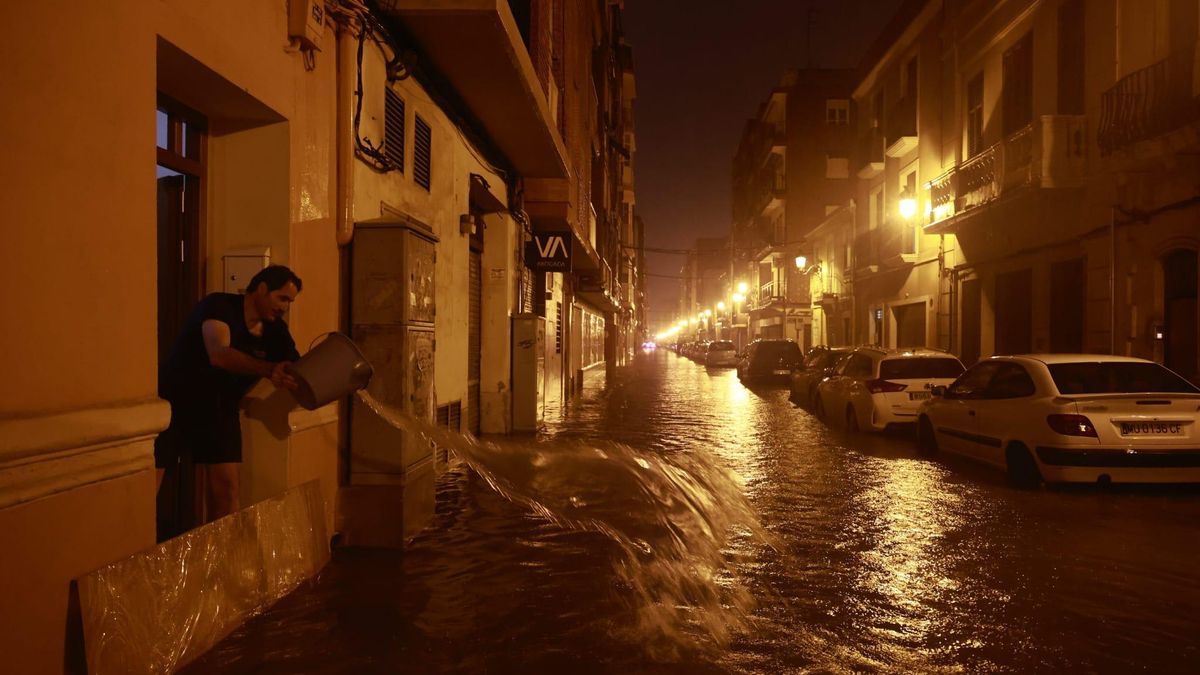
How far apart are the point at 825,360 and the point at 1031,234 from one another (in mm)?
5085

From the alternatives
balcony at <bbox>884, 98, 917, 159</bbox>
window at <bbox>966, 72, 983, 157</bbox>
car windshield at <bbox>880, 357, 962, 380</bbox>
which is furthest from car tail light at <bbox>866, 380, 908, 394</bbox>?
balcony at <bbox>884, 98, 917, 159</bbox>

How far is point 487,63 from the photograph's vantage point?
796cm

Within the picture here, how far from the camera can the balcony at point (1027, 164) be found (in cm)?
1438

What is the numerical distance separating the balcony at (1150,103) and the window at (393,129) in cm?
1082

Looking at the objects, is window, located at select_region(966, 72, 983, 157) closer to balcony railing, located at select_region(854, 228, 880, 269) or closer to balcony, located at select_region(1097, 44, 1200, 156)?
balcony, located at select_region(1097, 44, 1200, 156)

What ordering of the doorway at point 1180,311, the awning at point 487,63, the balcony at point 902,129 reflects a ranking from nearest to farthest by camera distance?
the awning at point 487,63, the doorway at point 1180,311, the balcony at point 902,129

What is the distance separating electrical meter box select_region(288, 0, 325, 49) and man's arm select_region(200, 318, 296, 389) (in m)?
2.05

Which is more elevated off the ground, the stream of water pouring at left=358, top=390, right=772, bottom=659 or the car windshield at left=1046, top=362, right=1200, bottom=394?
the car windshield at left=1046, top=362, right=1200, bottom=394

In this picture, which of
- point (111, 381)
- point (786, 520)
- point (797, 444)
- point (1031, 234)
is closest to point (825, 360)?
point (1031, 234)

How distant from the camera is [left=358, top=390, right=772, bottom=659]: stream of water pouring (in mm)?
4363

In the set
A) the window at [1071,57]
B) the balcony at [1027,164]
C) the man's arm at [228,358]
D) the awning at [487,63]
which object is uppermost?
the window at [1071,57]

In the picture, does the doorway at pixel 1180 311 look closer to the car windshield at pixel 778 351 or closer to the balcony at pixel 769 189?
the car windshield at pixel 778 351

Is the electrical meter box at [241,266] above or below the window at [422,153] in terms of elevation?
below

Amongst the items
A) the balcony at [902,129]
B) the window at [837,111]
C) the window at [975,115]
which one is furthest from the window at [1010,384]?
the window at [837,111]
